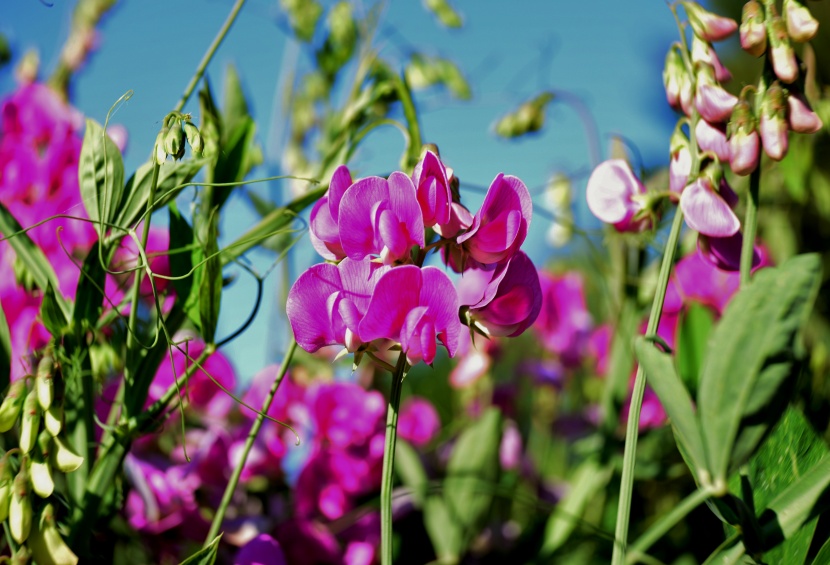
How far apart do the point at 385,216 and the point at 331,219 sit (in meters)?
0.05

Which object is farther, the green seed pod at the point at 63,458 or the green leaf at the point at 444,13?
the green leaf at the point at 444,13

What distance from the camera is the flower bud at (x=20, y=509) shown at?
46cm

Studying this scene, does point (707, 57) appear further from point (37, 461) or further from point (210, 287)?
point (37, 461)

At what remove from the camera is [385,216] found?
487 mm

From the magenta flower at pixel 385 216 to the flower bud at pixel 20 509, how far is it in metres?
0.24

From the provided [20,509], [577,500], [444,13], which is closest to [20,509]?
[20,509]

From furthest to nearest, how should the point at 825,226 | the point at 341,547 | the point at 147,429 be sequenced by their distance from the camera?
the point at 825,226, the point at 341,547, the point at 147,429

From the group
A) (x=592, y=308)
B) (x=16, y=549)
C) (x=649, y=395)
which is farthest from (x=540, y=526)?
(x=592, y=308)

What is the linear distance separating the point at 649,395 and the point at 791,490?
0.71 m

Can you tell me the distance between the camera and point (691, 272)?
1.20 meters

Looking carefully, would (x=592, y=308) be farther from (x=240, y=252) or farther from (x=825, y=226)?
(x=240, y=252)

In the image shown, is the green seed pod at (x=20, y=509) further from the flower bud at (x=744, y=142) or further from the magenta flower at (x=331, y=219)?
the flower bud at (x=744, y=142)

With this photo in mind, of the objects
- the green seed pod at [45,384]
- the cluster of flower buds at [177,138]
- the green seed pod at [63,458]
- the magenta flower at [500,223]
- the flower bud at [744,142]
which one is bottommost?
the green seed pod at [63,458]

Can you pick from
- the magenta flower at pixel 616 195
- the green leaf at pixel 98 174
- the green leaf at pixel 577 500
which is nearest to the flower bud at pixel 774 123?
the magenta flower at pixel 616 195
